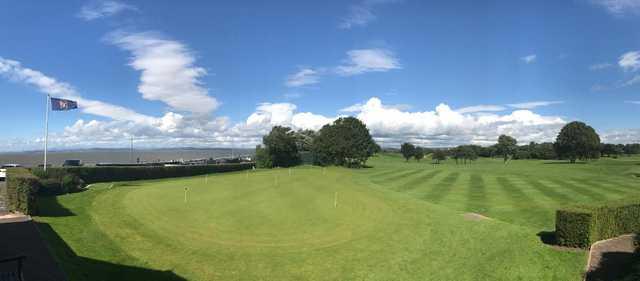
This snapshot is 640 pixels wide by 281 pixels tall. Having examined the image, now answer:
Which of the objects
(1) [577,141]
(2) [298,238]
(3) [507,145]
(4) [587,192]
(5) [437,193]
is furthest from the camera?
(3) [507,145]

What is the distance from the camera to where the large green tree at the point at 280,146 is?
8238 centimetres

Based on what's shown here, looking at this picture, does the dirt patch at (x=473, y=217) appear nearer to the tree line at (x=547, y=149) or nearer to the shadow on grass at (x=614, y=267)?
the shadow on grass at (x=614, y=267)

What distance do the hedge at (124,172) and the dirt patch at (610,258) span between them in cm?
3638

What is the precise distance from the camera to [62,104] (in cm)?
3731

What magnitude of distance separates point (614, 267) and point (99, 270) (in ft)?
56.1

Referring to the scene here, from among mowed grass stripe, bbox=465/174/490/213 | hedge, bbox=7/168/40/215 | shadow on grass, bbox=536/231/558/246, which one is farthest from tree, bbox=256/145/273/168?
shadow on grass, bbox=536/231/558/246

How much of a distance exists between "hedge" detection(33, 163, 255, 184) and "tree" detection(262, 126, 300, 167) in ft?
66.0

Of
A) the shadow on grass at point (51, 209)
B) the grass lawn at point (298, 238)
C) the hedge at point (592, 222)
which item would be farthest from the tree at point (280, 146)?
the hedge at point (592, 222)

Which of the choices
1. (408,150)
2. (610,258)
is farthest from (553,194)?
(408,150)

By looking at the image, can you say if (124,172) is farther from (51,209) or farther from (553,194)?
(553,194)

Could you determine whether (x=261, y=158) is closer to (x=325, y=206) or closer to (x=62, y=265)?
(x=325, y=206)

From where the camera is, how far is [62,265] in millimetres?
11648

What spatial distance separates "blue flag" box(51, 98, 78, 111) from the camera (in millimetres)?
37000

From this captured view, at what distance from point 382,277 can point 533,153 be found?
158m
